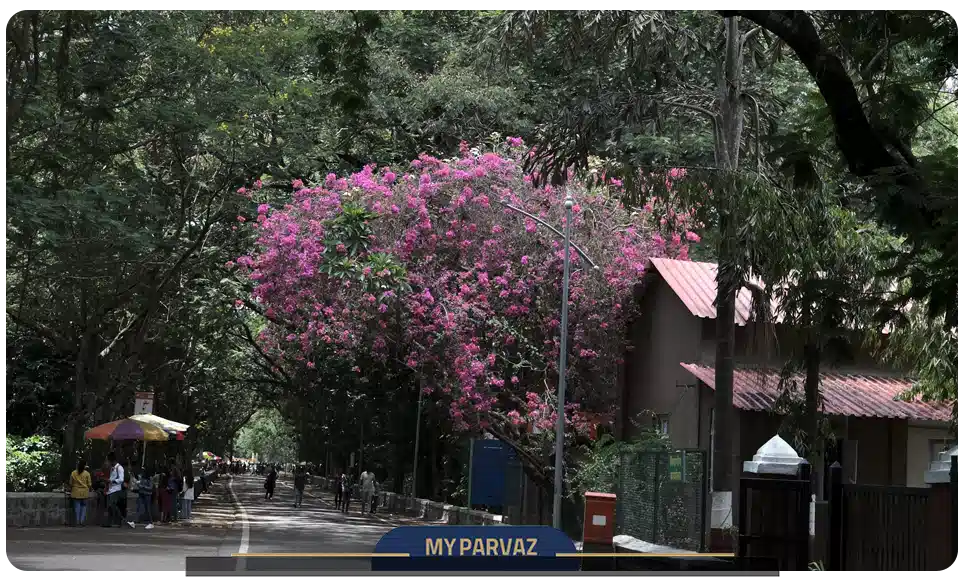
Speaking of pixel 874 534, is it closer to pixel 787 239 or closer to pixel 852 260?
pixel 787 239

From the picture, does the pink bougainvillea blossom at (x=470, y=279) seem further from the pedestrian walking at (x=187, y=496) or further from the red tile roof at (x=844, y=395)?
the pedestrian walking at (x=187, y=496)

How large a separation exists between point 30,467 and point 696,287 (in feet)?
50.7

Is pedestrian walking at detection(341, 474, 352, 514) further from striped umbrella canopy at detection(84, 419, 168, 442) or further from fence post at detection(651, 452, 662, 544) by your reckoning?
fence post at detection(651, 452, 662, 544)

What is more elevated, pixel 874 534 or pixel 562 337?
pixel 562 337

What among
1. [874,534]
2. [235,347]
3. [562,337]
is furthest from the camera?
[235,347]

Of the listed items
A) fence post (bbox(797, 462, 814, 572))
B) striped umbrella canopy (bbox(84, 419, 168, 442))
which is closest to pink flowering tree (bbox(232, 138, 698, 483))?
striped umbrella canopy (bbox(84, 419, 168, 442))

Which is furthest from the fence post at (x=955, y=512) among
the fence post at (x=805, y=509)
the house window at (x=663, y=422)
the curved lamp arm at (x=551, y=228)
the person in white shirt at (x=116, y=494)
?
the person in white shirt at (x=116, y=494)

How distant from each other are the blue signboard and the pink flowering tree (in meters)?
0.52

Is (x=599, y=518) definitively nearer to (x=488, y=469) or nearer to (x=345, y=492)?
(x=488, y=469)

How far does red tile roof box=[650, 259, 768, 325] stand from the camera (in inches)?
1121

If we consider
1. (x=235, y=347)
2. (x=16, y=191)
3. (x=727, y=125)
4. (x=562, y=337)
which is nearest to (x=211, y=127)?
(x=16, y=191)

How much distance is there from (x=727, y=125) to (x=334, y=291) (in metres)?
12.9

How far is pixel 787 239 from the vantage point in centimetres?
1961

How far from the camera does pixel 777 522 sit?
11508 millimetres
